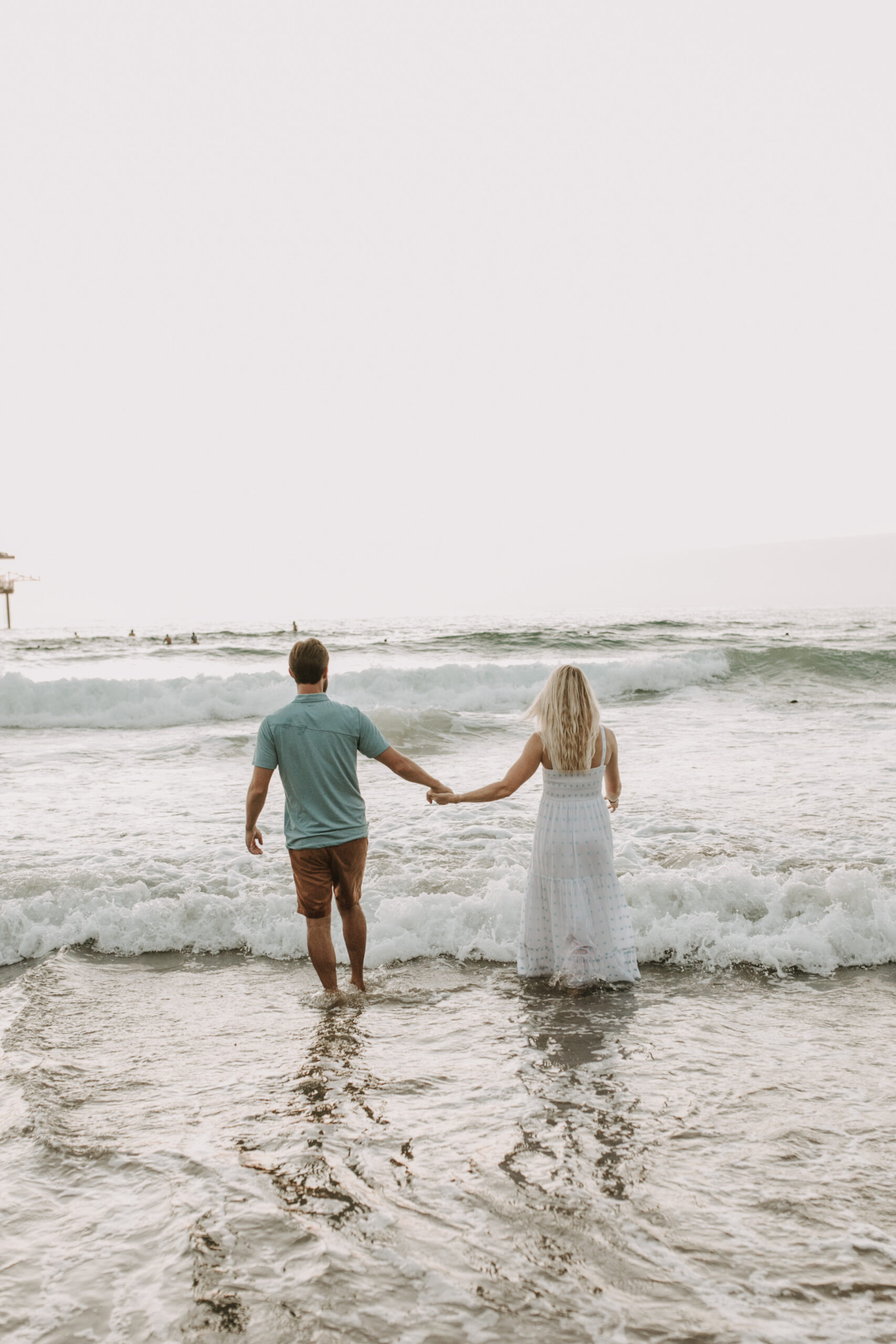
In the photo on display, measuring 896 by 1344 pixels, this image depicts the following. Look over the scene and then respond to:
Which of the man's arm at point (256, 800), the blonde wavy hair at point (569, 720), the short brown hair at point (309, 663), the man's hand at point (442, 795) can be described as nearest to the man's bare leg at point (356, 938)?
the man's arm at point (256, 800)

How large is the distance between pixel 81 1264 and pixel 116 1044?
1.79 meters

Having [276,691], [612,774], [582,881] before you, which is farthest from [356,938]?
[276,691]

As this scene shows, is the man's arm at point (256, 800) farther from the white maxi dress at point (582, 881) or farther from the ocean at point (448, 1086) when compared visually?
the white maxi dress at point (582, 881)

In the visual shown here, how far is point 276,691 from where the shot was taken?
19.8 meters

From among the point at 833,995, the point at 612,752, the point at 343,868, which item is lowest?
the point at 833,995

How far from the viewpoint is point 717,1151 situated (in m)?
3.25

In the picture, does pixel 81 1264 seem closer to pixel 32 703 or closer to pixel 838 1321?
pixel 838 1321

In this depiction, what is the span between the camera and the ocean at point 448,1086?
254 centimetres

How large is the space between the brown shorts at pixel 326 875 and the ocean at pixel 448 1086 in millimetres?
564

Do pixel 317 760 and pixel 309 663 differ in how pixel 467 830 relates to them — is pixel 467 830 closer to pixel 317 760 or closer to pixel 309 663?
pixel 317 760

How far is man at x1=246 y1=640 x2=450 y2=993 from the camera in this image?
482 cm

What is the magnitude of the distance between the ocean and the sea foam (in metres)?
0.02

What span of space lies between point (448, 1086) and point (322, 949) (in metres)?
1.40

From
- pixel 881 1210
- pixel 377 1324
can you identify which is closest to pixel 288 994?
pixel 377 1324
